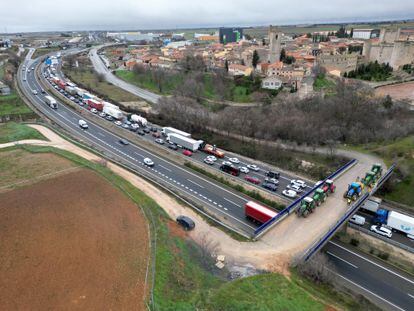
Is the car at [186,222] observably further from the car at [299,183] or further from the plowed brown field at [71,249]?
the car at [299,183]

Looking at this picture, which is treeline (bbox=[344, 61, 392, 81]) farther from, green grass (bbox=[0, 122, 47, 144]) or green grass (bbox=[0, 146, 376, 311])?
green grass (bbox=[0, 122, 47, 144])

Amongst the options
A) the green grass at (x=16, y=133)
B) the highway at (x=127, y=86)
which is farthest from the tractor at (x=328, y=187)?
the highway at (x=127, y=86)

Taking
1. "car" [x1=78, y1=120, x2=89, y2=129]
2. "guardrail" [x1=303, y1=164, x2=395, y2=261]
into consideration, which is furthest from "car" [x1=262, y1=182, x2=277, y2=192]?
"car" [x1=78, y1=120, x2=89, y2=129]

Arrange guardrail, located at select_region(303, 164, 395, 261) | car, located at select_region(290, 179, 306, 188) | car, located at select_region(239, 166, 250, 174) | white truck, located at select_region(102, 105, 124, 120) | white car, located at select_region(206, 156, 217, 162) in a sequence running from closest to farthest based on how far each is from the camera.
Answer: guardrail, located at select_region(303, 164, 395, 261) < car, located at select_region(290, 179, 306, 188) < car, located at select_region(239, 166, 250, 174) < white car, located at select_region(206, 156, 217, 162) < white truck, located at select_region(102, 105, 124, 120)

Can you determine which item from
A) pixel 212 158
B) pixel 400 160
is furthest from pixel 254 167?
pixel 400 160

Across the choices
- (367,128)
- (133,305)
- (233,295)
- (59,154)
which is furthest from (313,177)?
(59,154)
